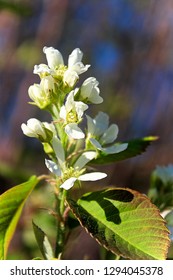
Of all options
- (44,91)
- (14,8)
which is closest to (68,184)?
(44,91)

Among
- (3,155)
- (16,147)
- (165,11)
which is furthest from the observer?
(165,11)

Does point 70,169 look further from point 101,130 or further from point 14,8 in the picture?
point 14,8

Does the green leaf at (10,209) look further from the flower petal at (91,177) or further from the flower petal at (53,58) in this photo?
the flower petal at (53,58)

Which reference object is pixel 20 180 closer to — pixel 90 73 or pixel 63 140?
pixel 63 140

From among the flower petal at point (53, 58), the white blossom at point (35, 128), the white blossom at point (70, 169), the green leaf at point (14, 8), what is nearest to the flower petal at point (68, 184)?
the white blossom at point (70, 169)
